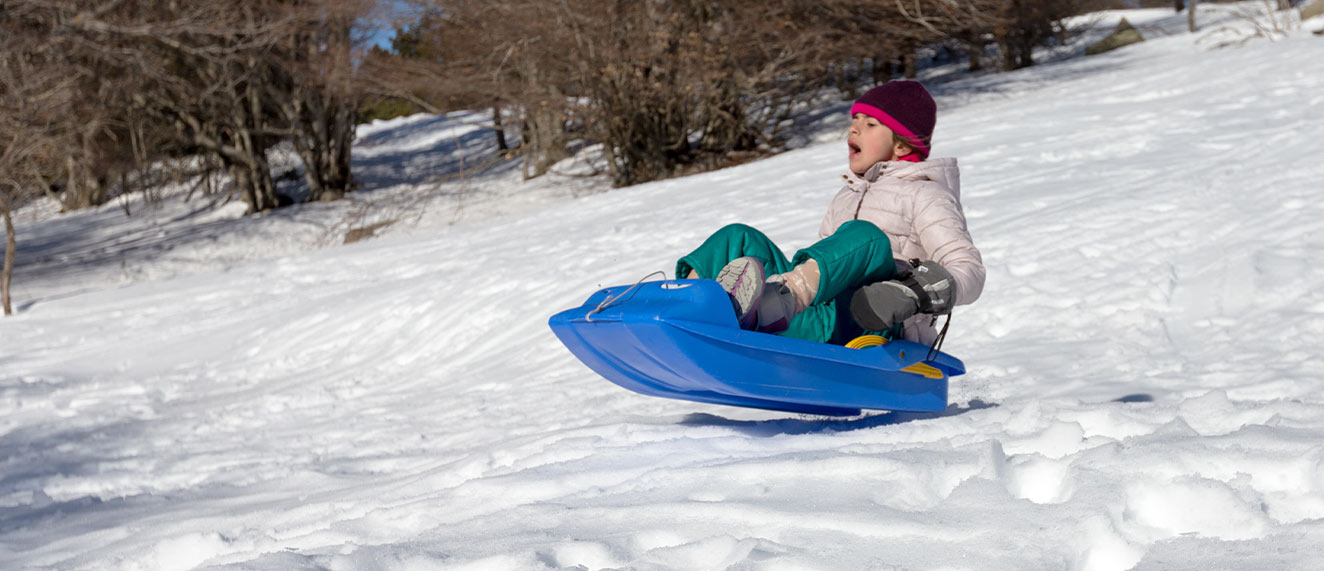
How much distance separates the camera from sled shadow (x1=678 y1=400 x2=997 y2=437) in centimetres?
306

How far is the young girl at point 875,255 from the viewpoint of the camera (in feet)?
8.91

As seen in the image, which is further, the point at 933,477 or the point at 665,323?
the point at 665,323

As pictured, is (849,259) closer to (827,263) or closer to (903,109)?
(827,263)

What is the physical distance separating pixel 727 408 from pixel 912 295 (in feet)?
4.30

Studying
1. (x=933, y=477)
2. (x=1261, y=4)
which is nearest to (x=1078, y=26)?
(x=1261, y=4)

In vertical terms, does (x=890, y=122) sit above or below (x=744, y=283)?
above

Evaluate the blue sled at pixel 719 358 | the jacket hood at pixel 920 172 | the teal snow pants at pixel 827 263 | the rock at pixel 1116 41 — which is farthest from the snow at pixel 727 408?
the rock at pixel 1116 41

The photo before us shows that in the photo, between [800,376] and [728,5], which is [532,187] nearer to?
[728,5]

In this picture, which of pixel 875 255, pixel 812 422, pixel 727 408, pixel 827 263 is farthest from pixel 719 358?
pixel 727 408

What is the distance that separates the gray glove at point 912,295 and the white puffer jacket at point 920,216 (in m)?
0.06

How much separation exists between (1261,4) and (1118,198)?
73.3 feet

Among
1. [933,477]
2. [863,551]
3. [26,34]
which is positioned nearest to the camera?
[863,551]

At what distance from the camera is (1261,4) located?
24484mm

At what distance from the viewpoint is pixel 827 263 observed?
271 centimetres
